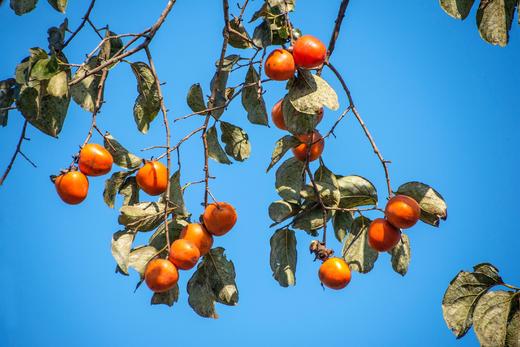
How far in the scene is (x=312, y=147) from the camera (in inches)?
84.0

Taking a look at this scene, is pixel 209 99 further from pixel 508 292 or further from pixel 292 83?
pixel 508 292

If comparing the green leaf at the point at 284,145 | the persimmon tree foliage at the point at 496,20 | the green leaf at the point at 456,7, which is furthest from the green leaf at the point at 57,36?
the persimmon tree foliage at the point at 496,20

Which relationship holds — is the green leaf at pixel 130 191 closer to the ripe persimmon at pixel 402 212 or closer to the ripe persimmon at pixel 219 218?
the ripe persimmon at pixel 219 218

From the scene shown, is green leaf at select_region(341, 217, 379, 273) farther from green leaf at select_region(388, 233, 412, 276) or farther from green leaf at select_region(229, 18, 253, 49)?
green leaf at select_region(229, 18, 253, 49)

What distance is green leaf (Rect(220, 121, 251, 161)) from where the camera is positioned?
92.7 inches

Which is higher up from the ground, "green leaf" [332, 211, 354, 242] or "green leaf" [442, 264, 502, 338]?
"green leaf" [332, 211, 354, 242]

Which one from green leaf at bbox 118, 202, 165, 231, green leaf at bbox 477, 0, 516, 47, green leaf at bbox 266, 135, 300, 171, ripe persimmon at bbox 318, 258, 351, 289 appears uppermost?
green leaf at bbox 477, 0, 516, 47

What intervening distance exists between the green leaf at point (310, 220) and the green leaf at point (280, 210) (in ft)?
0.11

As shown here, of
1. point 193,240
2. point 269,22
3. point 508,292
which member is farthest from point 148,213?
point 508,292

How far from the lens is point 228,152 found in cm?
237

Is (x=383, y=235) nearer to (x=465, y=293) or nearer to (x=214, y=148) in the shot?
(x=465, y=293)

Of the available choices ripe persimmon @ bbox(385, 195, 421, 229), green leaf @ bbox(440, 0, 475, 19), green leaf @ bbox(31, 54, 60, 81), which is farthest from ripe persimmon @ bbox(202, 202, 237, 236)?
green leaf @ bbox(440, 0, 475, 19)

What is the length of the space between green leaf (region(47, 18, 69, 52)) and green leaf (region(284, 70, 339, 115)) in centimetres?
64

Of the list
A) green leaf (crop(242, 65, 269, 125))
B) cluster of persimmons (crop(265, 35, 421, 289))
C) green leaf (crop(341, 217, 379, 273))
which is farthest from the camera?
green leaf (crop(242, 65, 269, 125))
